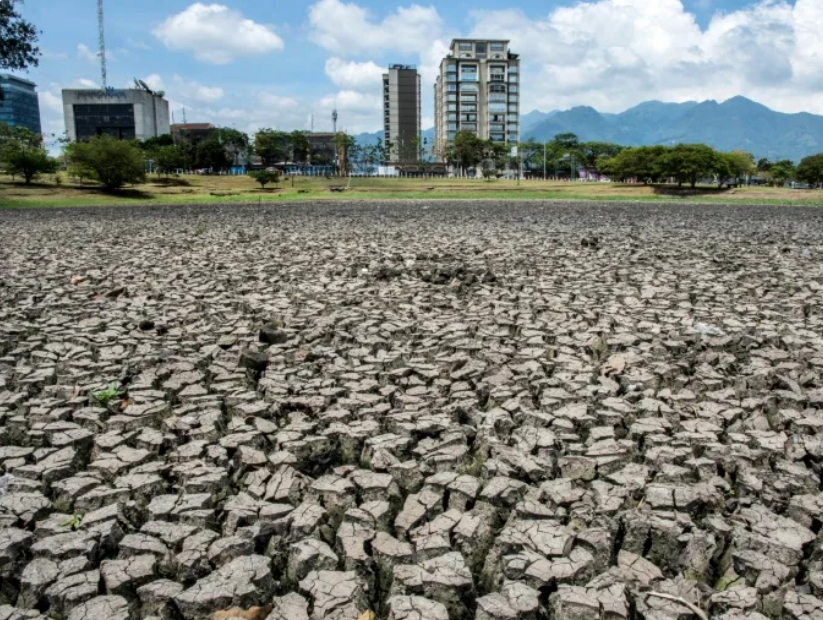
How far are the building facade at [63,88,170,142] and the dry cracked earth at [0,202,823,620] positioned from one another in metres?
164

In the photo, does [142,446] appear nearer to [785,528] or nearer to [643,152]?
[785,528]

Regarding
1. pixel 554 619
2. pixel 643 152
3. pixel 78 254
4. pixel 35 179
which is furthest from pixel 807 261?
pixel 643 152

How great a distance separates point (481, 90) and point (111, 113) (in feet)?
305

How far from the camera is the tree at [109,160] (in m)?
45.5

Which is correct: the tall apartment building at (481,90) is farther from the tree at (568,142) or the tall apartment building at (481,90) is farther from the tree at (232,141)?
the tree at (232,141)

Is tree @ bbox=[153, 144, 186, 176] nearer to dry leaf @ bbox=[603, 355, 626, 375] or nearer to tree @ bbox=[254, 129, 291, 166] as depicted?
tree @ bbox=[254, 129, 291, 166]

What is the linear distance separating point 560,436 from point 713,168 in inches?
3086

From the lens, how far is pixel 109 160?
45469mm

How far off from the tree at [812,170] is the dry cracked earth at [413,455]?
94860 mm

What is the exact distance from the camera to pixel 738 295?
7.66 m

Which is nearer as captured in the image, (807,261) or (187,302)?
(187,302)

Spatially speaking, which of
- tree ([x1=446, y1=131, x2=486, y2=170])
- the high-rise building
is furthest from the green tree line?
the high-rise building

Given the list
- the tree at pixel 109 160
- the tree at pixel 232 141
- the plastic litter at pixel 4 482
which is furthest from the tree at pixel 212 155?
the plastic litter at pixel 4 482

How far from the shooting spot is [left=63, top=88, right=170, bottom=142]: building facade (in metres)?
152
